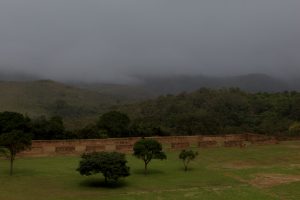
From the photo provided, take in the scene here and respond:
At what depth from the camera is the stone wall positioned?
127ft

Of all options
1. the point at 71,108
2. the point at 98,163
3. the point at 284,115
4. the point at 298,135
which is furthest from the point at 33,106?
the point at 98,163

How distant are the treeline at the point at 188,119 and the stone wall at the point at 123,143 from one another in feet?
17.7

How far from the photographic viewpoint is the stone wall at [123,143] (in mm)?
38562

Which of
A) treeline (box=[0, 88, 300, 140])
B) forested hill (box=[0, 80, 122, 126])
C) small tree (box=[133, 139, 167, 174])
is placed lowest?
small tree (box=[133, 139, 167, 174])

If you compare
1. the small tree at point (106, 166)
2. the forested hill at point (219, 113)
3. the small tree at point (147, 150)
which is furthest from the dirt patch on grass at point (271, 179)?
the forested hill at point (219, 113)

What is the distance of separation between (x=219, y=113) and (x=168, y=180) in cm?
6722

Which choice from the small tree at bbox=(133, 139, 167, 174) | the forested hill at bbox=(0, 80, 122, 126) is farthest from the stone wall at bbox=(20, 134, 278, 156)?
the forested hill at bbox=(0, 80, 122, 126)

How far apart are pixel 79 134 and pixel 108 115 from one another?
5.96 m

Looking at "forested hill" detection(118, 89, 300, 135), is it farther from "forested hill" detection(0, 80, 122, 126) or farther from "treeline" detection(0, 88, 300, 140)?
"forested hill" detection(0, 80, 122, 126)

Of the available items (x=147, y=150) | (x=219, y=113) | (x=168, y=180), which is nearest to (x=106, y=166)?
(x=168, y=180)

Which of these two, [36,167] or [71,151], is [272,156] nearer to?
[71,151]

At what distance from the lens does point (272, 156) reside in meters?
38.8

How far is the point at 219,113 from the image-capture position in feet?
310

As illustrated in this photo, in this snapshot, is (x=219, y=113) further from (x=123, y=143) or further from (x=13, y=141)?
(x=13, y=141)
